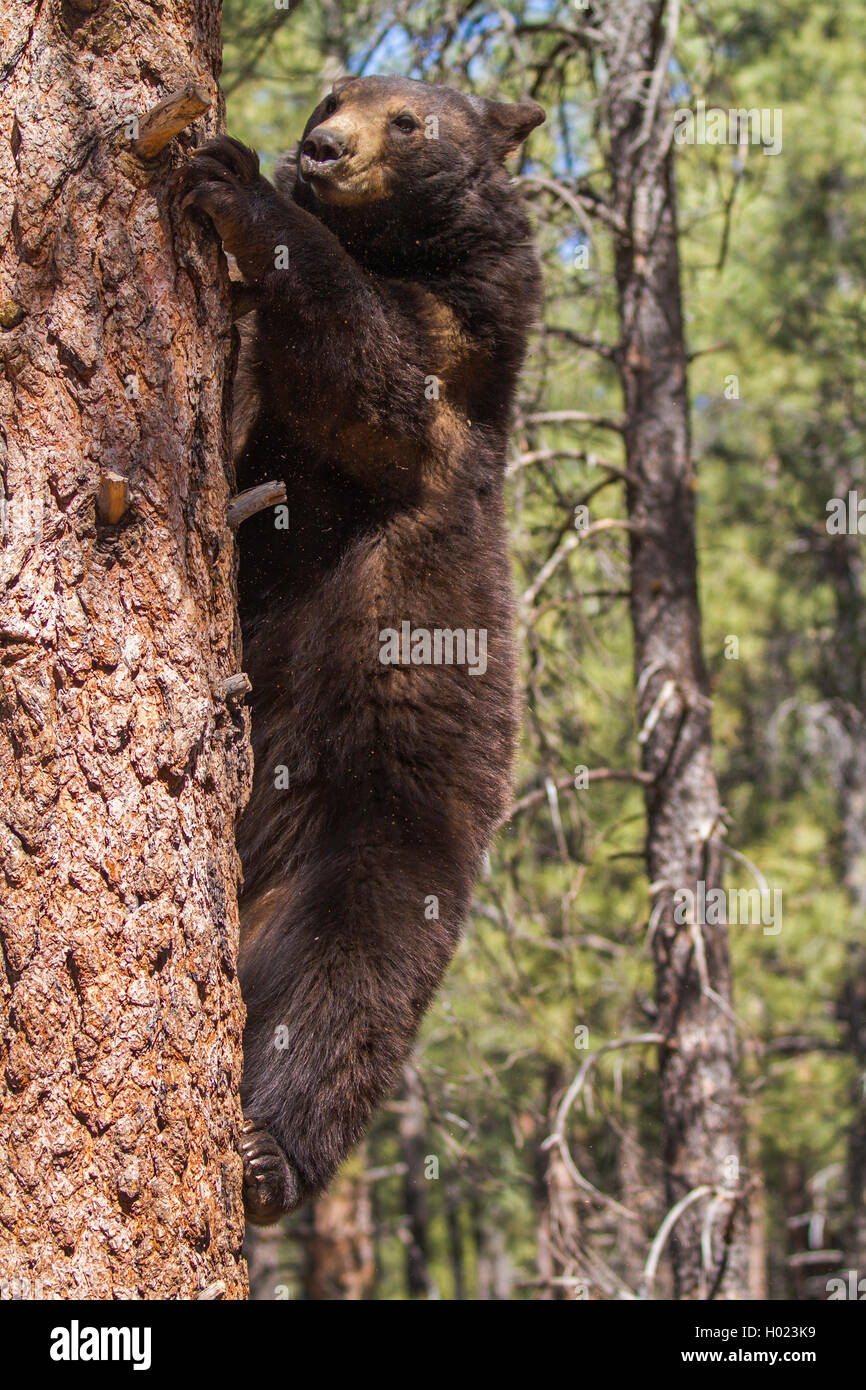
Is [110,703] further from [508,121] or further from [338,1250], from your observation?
[338,1250]

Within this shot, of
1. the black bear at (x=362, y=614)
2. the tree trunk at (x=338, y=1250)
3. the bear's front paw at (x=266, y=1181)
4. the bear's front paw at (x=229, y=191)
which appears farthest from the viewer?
the tree trunk at (x=338, y=1250)

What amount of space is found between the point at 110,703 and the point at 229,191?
1.27 meters

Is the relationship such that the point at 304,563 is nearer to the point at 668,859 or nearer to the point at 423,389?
the point at 423,389

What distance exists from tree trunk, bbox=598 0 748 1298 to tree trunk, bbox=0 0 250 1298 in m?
3.52

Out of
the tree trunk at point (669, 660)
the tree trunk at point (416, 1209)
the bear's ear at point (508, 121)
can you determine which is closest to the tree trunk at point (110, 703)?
the bear's ear at point (508, 121)

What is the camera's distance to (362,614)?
3896 mm

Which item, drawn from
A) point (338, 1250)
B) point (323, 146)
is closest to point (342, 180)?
point (323, 146)

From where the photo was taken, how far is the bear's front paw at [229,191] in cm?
285

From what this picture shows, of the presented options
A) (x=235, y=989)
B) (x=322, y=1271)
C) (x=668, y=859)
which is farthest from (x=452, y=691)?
(x=322, y=1271)

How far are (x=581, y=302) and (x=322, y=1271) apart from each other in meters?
9.15

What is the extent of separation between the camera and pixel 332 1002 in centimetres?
354

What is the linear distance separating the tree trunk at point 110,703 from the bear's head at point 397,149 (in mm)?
1481

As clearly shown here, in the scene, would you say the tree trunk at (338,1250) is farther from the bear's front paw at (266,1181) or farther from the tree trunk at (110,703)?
the tree trunk at (110,703)
